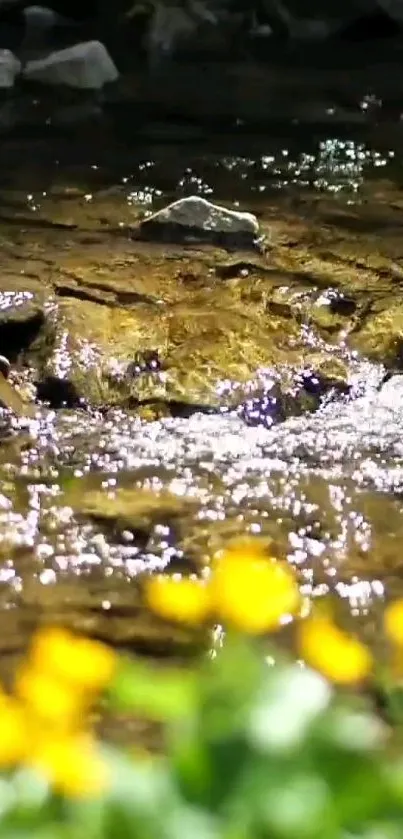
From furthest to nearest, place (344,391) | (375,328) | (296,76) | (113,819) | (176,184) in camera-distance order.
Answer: (296,76) < (176,184) < (375,328) < (344,391) < (113,819)

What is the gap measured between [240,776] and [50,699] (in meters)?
0.11

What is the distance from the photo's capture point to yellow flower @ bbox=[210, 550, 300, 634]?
2.14 feet

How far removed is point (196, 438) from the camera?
304cm

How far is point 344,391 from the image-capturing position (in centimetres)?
338

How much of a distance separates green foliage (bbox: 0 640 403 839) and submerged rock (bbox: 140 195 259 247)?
3776mm

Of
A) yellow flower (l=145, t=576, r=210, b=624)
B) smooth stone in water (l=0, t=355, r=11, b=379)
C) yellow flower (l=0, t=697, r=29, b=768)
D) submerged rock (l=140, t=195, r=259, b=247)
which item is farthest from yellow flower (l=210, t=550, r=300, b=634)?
submerged rock (l=140, t=195, r=259, b=247)

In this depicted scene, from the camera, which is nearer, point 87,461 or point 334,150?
point 87,461

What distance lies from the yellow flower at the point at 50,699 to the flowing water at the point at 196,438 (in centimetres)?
142

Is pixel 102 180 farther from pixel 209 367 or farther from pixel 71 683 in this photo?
pixel 71 683

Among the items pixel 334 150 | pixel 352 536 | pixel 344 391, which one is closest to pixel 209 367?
pixel 344 391

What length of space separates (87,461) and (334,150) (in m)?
3.26

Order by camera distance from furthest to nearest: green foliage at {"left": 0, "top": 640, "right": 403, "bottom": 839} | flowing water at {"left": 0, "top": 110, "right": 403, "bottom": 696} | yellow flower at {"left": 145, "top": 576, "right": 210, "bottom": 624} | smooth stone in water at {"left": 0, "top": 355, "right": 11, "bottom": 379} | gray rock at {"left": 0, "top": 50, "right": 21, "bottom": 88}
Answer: gray rock at {"left": 0, "top": 50, "right": 21, "bottom": 88} < smooth stone in water at {"left": 0, "top": 355, "right": 11, "bottom": 379} < flowing water at {"left": 0, "top": 110, "right": 403, "bottom": 696} < yellow flower at {"left": 145, "top": 576, "right": 210, "bottom": 624} < green foliage at {"left": 0, "top": 640, "right": 403, "bottom": 839}

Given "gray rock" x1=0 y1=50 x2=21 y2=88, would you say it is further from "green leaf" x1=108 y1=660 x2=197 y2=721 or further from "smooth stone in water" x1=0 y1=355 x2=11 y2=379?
"green leaf" x1=108 y1=660 x2=197 y2=721

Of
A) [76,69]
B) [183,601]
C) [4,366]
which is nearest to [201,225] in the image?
[4,366]
